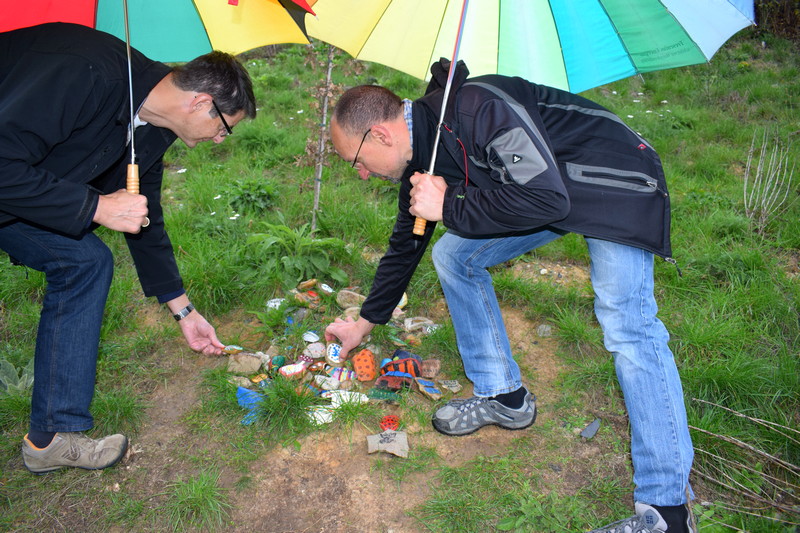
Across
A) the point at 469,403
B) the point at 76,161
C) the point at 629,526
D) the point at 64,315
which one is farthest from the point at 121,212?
the point at 629,526

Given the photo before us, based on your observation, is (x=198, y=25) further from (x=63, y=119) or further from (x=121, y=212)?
(x=121, y=212)

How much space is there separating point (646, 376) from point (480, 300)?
84 cm

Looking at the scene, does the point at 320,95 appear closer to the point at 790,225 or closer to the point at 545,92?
the point at 545,92

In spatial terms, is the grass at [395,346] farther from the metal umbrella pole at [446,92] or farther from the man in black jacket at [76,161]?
the metal umbrella pole at [446,92]

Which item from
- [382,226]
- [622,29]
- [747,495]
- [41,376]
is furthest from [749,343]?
[41,376]

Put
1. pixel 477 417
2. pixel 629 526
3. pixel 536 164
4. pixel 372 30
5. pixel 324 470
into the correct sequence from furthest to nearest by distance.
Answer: pixel 477 417
pixel 372 30
pixel 324 470
pixel 629 526
pixel 536 164

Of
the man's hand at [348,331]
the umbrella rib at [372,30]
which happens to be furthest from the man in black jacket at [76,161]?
the man's hand at [348,331]

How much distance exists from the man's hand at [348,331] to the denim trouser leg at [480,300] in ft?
1.70

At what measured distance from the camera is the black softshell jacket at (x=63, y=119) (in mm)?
2109

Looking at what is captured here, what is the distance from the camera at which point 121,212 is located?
2330mm

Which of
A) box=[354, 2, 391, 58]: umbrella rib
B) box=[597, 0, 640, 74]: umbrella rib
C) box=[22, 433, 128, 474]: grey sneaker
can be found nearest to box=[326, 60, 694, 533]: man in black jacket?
box=[597, 0, 640, 74]: umbrella rib

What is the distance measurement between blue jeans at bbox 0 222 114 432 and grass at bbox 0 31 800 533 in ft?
1.28

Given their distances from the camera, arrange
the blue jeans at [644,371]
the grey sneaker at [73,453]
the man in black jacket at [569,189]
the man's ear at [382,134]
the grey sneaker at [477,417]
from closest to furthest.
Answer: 1. the man in black jacket at [569,189]
2. the blue jeans at [644,371]
3. the man's ear at [382,134]
4. the grey sneaker at [73,453]
5. the grey sneaker at [477,417]

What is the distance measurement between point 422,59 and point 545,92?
0.73 m
